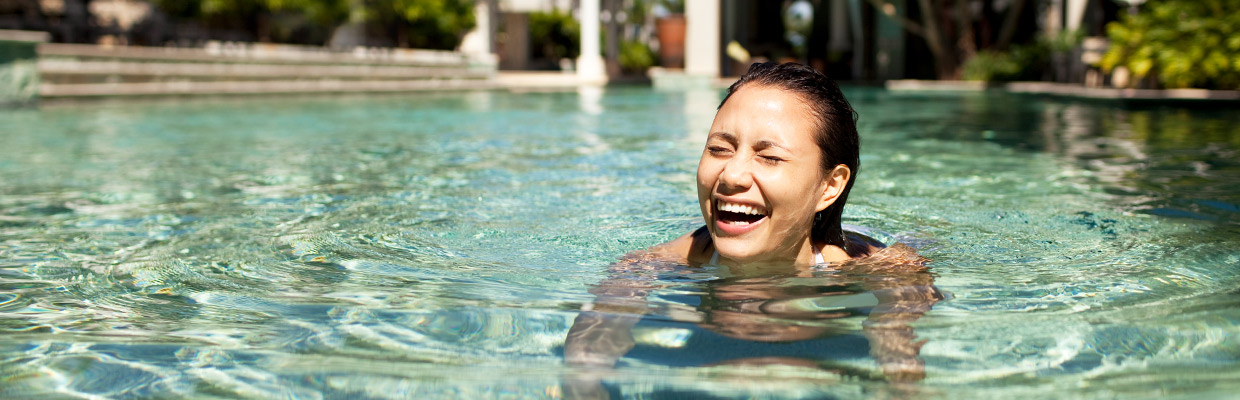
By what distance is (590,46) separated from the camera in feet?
76.0

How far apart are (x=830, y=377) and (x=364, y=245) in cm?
215

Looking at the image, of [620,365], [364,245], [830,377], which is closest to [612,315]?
[620,365]

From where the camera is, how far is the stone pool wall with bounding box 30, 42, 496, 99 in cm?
1366

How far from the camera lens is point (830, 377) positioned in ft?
6.70

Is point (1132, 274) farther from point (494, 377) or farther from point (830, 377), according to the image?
point (494, 377)

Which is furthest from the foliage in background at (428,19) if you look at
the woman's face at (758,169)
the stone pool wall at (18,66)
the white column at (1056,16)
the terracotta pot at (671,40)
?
the woman's face at (758,169)

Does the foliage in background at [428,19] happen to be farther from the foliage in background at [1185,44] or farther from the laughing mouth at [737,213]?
the laughing mouth at [737,213]

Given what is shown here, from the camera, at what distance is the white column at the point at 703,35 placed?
2384cm

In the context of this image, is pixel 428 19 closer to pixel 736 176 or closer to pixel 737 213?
pixel 737 213

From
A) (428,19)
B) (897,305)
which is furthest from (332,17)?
(897,305)

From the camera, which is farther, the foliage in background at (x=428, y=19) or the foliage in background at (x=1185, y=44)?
the foliage in background at (x=428, y=19)

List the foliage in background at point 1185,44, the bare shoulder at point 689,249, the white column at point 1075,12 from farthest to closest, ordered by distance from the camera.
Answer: the white column at point 1075,12 < the foliage in background at point 1185,44 < the bare shoulder at point 689,249

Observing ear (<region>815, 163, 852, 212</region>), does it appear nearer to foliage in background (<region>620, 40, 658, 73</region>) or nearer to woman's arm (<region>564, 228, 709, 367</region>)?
woman's arm (<region>564, 228, 709, 367</region>)

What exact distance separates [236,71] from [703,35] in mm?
10963
